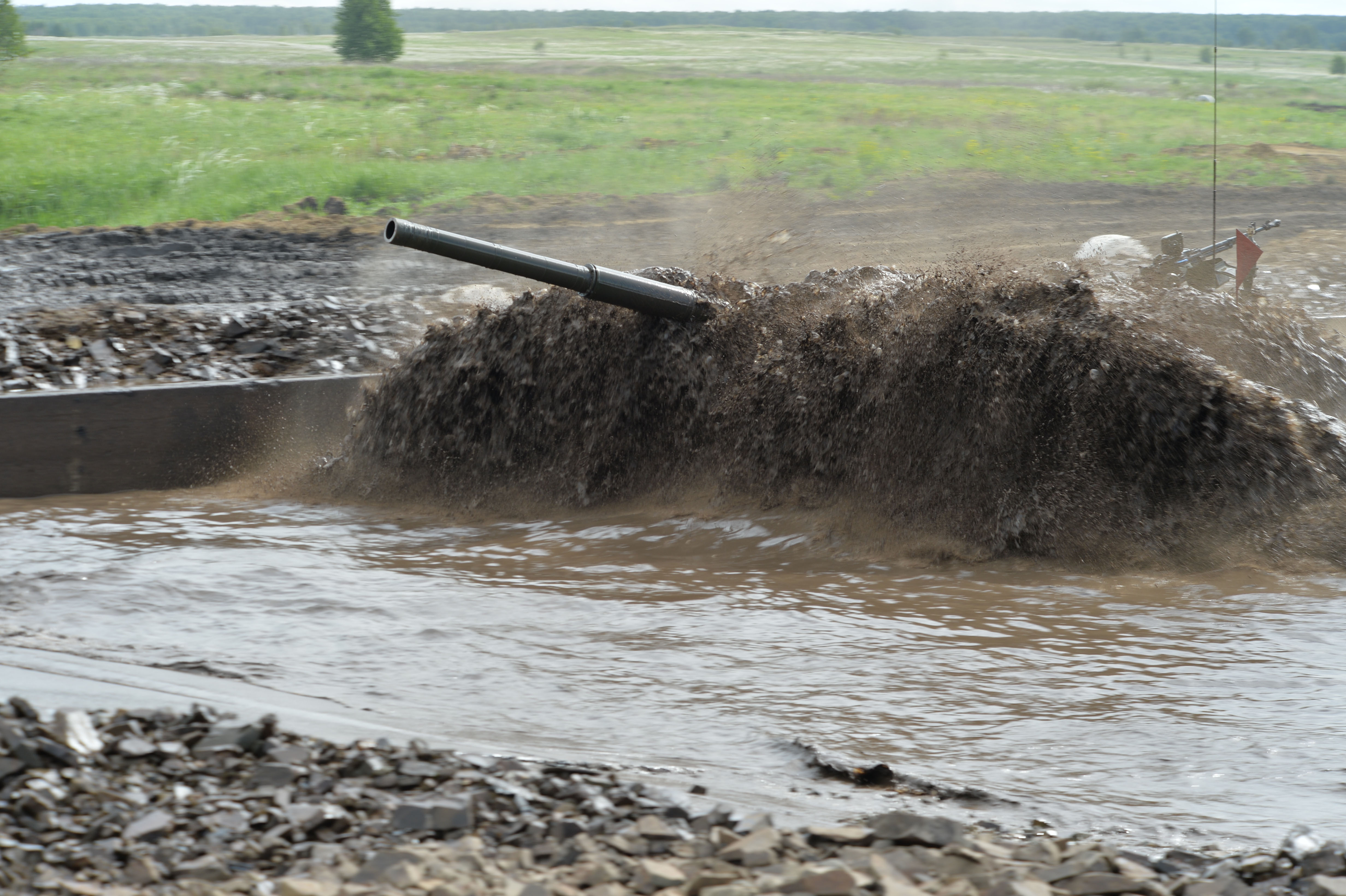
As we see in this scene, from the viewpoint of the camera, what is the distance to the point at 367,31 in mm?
61719

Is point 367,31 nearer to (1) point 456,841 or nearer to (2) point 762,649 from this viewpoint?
(2) point 762,649

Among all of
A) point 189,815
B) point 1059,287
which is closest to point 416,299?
point 1059,287

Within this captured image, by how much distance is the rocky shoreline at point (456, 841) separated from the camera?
9.12 ft

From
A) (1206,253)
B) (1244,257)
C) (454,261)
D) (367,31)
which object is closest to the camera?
(1244,257)

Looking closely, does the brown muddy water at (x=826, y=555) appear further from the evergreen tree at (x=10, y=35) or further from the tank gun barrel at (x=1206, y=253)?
the evergreen tree at (x=10, y=35)

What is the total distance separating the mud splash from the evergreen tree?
45.9 m

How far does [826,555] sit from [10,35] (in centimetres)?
5426

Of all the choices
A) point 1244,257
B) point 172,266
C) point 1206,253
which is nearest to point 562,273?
point 1244,257

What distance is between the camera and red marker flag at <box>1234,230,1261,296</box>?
8.16 m

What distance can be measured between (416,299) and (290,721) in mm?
10567

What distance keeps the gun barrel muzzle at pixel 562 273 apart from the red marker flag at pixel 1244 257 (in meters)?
3.81

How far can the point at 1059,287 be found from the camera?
23.5 feet

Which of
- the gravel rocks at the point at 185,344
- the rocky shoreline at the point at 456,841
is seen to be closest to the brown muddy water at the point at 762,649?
the rocky shoreline at the point at 456,841

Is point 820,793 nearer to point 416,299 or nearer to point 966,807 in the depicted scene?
point 966,807
